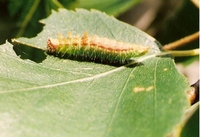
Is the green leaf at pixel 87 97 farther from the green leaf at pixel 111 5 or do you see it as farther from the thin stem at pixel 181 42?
the green leaf at pixel 111 5

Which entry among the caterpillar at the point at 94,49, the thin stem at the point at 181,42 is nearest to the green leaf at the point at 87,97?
the caterpillar at the point at 94,49

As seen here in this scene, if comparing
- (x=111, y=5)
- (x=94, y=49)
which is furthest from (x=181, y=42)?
(x=94, y=49)

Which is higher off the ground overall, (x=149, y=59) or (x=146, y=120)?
(x=149, y=59)

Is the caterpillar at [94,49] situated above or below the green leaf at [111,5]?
below

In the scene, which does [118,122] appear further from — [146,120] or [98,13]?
[98,13]

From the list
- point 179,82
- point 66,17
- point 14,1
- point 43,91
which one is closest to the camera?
point 43,91

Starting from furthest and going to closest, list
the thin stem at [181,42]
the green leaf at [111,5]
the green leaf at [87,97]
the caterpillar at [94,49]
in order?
the green leaf at [111,5] < the thin stem at [181,42] < the caterpillar at [94,49] < the green leaf at [87,97]

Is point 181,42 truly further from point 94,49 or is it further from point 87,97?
point 87,97

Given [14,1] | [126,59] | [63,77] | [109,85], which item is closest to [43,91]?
[63,77]
